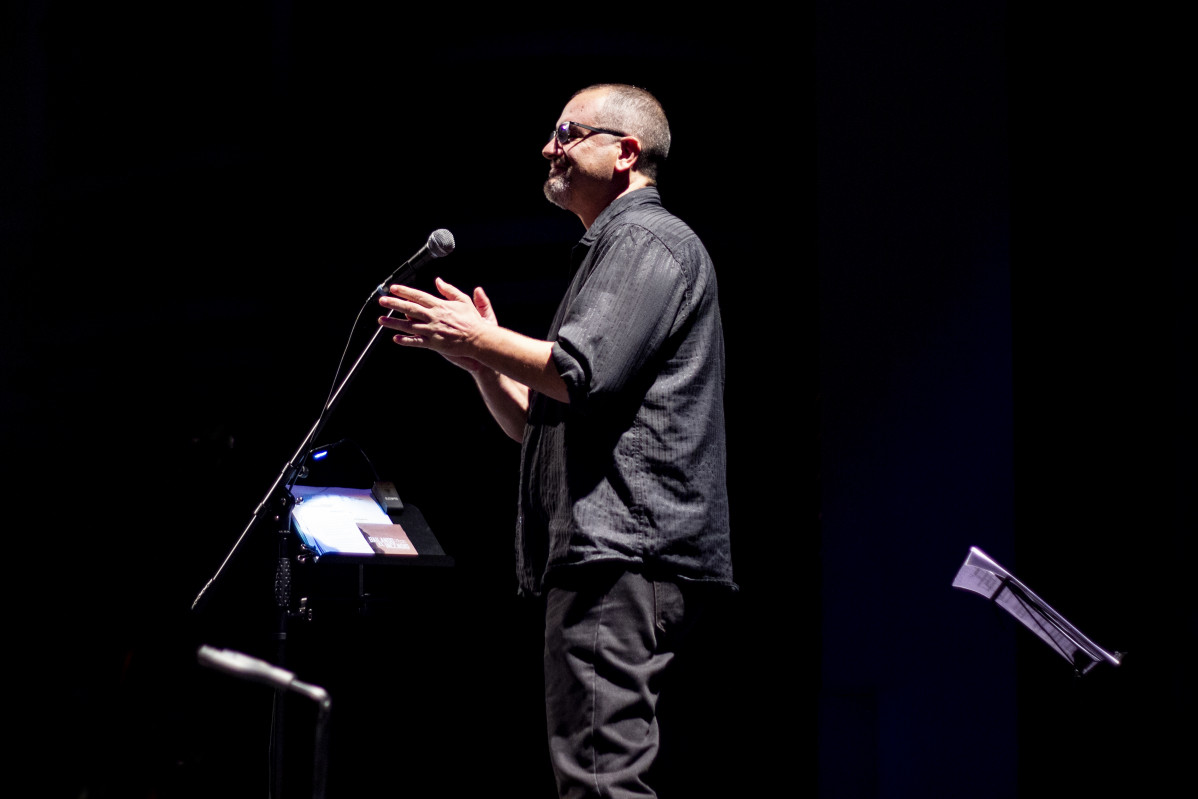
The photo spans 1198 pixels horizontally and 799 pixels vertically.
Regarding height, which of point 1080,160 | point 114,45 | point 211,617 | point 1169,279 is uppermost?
point 114,45

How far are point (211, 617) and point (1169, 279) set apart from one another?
110 inches

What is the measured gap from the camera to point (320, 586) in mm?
2355

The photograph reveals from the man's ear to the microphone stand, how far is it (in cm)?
55

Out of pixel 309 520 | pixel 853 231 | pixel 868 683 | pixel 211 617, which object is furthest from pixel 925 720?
pixel 211 617

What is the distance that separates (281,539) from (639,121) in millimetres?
1089

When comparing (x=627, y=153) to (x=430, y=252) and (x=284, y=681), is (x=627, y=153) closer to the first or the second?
(x=430, y=252)

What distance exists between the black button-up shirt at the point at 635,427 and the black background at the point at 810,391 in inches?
45.5

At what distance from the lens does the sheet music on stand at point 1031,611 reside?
234cm

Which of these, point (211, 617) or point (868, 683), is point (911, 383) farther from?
point (211, 617)

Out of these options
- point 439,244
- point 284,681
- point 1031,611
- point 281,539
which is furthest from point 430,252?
point 1031,611

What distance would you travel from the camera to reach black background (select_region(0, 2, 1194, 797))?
2980 millimetres

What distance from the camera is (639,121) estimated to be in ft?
7.41

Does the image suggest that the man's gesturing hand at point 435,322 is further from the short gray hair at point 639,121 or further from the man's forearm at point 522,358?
the short gray hair at point 639,121

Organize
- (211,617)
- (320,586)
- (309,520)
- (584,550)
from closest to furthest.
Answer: (584,550) < (309,520) < (320,586) < (211,617)
